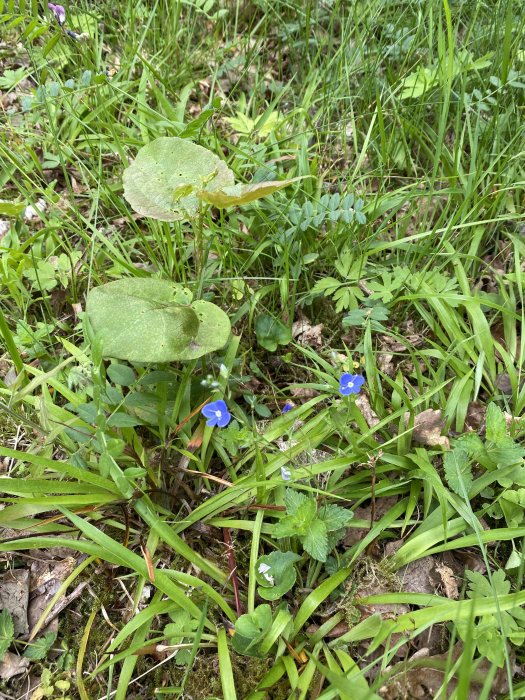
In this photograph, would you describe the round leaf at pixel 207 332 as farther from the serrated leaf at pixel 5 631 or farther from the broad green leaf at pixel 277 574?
the serrated leaf at pixel 5 631

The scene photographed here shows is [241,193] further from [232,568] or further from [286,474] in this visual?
[232,568]

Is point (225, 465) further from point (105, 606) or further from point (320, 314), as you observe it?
point (320, 314)

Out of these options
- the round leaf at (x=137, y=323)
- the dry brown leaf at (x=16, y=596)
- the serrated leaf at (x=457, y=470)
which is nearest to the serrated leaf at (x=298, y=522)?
the serrated leaf at (x=457, y=470)

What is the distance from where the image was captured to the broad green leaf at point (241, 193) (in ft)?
4.68

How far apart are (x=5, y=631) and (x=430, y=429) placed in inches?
57.5

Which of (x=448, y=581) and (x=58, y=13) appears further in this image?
(x=58, y=13)

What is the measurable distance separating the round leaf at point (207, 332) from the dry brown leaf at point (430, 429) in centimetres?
74

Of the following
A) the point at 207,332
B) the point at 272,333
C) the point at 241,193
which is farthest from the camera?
the point at 272,333

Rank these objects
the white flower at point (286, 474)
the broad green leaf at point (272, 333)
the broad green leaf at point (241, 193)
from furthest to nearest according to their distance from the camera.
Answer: the broad green leaf at point (272, 333)
the white flower at point (286, 474)
the broad green leaf at point (241, 193)

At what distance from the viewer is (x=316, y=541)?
5.00ft

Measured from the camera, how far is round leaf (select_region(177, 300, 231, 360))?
63.6 inches

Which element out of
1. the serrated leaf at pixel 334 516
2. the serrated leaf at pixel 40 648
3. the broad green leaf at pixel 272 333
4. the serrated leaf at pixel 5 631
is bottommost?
the serrated leaf at pixel 40 648

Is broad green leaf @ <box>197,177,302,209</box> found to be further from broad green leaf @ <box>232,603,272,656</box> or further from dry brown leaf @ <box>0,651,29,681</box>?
dry brown leaf @ <box>0,651,29,681</box>

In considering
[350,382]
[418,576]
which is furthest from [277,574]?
[350,382]
